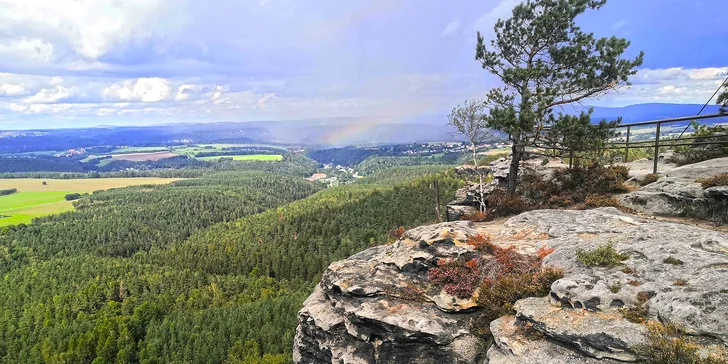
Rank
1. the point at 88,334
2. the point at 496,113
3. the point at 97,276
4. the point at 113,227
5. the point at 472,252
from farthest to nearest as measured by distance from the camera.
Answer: the point at 113,227 < the point at 97,276 < the point at 88,334 < the point at 496,113 < the point at 472,252

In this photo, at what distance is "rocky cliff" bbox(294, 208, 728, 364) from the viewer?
8.98 metres

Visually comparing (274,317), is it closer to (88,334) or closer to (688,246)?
(88,334)

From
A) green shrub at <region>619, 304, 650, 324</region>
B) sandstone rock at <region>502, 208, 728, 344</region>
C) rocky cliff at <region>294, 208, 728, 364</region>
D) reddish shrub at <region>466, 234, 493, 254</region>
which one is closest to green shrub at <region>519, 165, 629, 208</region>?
rocky cliff at <region>294, 208, 728, 364</region>

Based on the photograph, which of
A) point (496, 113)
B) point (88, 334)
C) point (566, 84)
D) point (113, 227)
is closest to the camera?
point (496, 113)

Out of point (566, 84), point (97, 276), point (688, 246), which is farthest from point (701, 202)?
point (97, 276)

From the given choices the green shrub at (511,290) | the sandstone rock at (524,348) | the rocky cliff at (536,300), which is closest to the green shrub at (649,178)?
the rocky cliff at (536,300)

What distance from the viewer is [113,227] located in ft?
570

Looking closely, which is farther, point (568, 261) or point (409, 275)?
point (409, 275)

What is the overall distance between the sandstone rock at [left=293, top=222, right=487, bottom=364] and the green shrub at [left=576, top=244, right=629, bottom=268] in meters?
3.81

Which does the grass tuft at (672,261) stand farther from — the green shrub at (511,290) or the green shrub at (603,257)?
the green shrub at (511,290)

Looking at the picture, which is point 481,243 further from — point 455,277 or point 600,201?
point 600,201

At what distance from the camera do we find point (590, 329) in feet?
30.5

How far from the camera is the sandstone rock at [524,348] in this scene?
9.29m

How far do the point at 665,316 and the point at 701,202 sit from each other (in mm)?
9432
